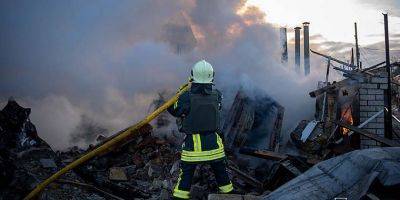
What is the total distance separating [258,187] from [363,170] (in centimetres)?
247

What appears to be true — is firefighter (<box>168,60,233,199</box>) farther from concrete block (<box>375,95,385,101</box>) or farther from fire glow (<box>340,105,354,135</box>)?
concrete block (<box>375,95,385,101</box>)

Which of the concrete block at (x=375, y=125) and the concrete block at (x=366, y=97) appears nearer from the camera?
the concrete block at (x=375, y=125)

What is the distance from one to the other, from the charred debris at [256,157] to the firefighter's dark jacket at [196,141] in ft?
2.00

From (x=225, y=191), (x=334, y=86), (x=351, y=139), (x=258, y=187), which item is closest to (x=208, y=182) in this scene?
(x=258, y=187)

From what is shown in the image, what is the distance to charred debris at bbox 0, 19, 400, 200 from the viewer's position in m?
4.22

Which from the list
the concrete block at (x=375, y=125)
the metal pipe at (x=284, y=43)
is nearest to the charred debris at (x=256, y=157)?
the concrete block at (x=375, y=125)

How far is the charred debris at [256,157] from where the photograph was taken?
4219 mm

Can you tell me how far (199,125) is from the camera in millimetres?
4688

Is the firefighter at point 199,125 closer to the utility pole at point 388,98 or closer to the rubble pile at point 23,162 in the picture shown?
the rubble pile at point 23,162

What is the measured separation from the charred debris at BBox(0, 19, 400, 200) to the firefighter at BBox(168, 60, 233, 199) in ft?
1.83

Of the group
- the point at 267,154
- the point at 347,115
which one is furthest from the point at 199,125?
the point at 347,115

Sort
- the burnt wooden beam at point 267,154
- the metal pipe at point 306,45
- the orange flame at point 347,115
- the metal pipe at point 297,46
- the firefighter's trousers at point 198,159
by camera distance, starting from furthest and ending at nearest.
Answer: the metal pipe at point 297,46, the metal pipe at point 306,45, the orange flame at point 347,115, the burnt wooden beam at point 267,154, the firefighter's trousers at point 198,159

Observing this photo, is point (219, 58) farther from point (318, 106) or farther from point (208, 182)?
point (208, 182)

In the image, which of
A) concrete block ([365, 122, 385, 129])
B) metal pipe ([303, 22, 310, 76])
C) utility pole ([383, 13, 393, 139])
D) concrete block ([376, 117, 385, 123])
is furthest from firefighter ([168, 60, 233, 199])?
metal pipe ([303, 22, 310, 76])
